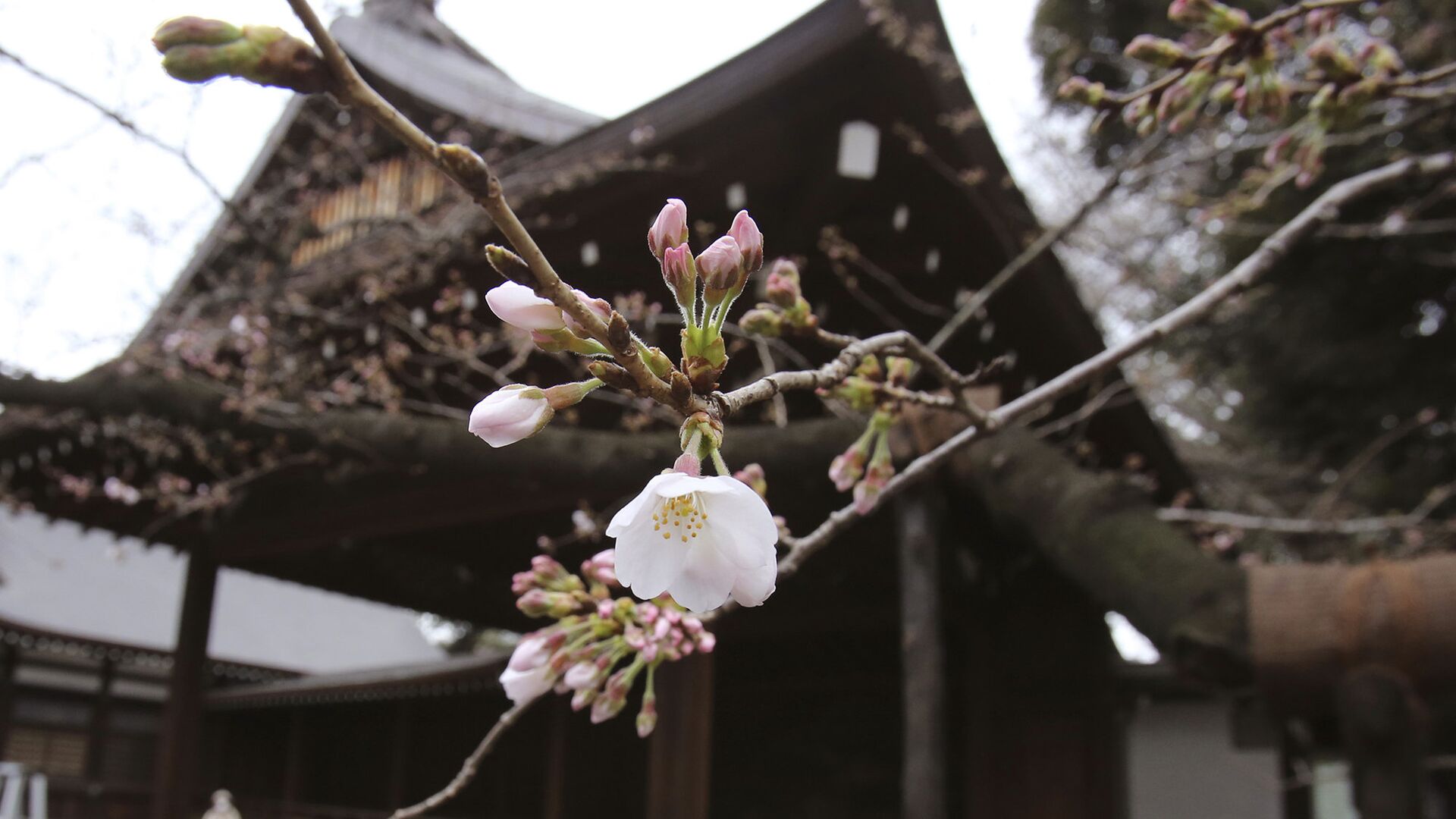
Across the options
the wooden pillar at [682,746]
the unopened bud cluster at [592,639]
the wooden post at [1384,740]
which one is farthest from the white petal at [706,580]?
the wooden pillar at [682,746]

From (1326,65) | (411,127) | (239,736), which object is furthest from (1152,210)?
(411,127)

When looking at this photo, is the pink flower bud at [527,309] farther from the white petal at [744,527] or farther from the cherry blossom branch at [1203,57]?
the cherry blossom branch at [1203,57]

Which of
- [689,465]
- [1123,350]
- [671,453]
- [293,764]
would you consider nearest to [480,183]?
[689,465]

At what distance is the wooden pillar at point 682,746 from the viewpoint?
3.39m

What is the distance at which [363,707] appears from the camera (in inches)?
367

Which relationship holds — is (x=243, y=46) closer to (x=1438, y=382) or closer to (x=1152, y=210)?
(x=1438, y=382)

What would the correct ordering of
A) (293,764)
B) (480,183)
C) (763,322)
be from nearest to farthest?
(480,183) < (763,322) < (293,764)

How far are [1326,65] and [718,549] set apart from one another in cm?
163

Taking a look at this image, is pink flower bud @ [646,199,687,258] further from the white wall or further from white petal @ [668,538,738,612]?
the white wall

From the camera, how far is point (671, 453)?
115 inches

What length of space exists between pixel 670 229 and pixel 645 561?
231 millimetres

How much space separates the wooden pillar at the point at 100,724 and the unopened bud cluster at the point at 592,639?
1098 cm

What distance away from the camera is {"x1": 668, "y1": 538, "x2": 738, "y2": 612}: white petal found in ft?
2.32

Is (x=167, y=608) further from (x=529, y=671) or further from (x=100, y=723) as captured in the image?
(x=529, y=671)
